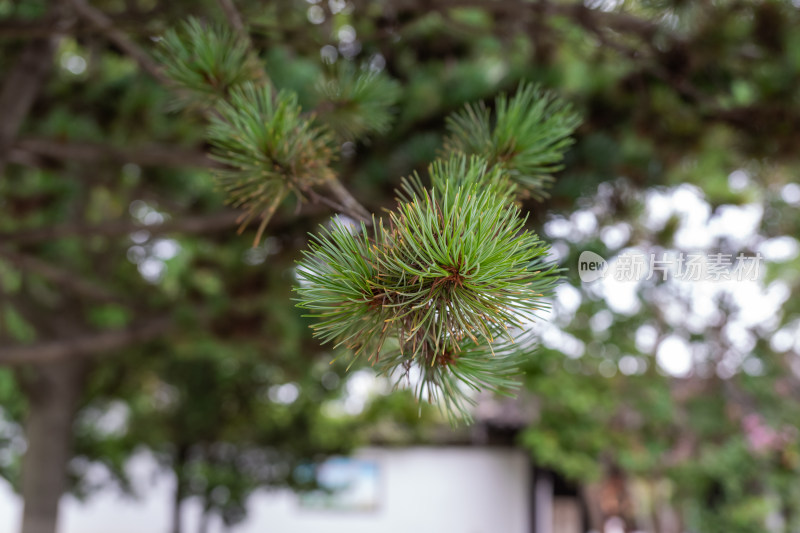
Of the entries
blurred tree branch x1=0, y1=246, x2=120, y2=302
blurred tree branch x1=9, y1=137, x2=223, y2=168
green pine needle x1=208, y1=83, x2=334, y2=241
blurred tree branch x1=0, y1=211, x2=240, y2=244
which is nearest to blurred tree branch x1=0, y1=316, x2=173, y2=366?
blurred tree branch x1=0, y1=246, x2=120, y2=302

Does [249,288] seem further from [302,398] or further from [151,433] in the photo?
[151,433]

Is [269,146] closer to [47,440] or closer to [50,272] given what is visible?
[50,272]

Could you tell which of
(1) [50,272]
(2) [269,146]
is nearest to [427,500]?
(1) [50,272]

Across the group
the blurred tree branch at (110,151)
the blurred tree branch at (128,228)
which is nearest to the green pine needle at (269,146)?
the blurred tree branch at (110,151)

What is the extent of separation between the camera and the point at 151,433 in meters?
6.27

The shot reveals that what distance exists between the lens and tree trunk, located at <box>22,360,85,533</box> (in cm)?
439

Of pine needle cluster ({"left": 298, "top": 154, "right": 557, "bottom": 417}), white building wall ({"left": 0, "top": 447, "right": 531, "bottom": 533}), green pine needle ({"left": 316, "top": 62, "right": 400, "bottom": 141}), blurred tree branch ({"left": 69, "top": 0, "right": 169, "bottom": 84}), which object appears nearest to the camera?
pine needle cluster ({"left": 298, "top": 154, "right": 557, "bottom": 417})

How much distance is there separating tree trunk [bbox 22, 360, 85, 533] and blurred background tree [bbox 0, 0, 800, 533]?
2cm

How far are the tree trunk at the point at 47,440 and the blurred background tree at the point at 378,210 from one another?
0.7 inches

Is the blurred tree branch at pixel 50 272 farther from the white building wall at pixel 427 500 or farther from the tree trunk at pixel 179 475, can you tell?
the white building wall at pixel 427 500

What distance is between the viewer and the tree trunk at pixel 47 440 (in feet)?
14.4

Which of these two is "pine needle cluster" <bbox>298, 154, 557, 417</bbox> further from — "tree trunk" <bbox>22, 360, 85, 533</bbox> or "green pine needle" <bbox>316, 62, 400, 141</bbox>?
"tree trunk" <bbox>22, 360, 85, 533</bbox>

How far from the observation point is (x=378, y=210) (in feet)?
7.68

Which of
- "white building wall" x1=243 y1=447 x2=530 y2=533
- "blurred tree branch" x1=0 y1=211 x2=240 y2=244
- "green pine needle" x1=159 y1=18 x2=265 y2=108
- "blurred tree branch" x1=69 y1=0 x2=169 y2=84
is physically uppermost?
"blurred tree branch" x1=69 y1=0 x2=169 y2=84
